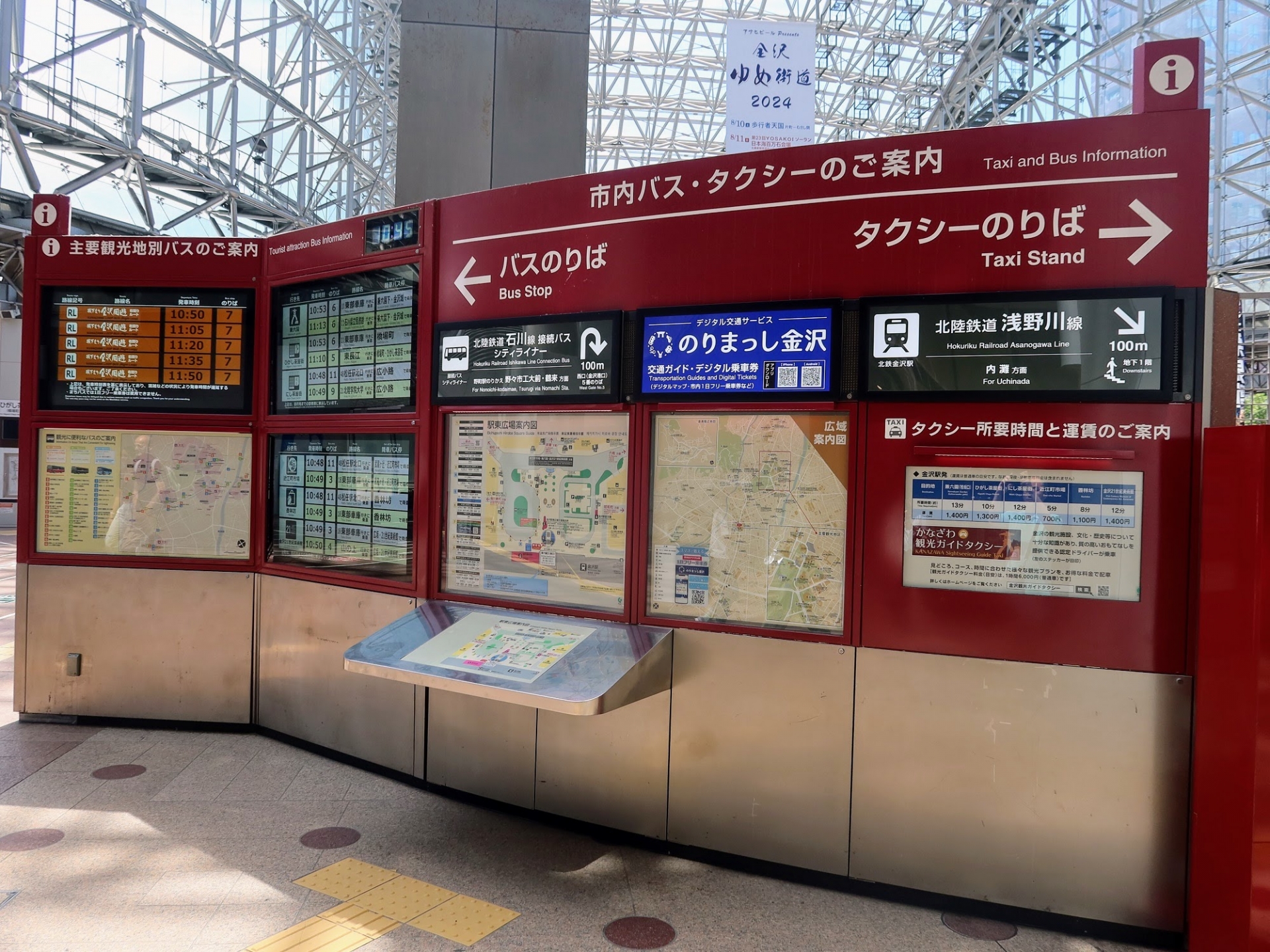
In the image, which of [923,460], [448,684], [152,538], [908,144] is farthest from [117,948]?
[908,144]

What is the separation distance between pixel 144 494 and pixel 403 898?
2.84m

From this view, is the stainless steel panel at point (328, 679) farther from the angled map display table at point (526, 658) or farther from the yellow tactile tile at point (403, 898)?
the yellow tactile tile at point (403, 898)

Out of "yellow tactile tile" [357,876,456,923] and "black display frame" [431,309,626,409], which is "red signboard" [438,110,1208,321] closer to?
"black display frame" [431,309,626,409]

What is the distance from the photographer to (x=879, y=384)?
292cm

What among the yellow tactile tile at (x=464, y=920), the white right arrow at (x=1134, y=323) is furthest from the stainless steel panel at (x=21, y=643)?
the white right arrow at (x=1134, y=323)

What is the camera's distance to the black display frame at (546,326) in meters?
3.32

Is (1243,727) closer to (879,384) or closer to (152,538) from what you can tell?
(879,384)

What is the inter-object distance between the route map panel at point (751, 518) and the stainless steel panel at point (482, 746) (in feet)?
2.64

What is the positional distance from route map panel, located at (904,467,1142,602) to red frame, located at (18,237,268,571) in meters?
3.36

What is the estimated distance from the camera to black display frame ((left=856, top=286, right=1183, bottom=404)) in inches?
103

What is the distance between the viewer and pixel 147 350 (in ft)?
15.0

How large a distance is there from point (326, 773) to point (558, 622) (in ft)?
4.91

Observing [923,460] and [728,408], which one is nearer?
[923,460]

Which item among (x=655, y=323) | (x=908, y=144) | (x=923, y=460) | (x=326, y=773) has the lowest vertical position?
(x=326, y=773)
